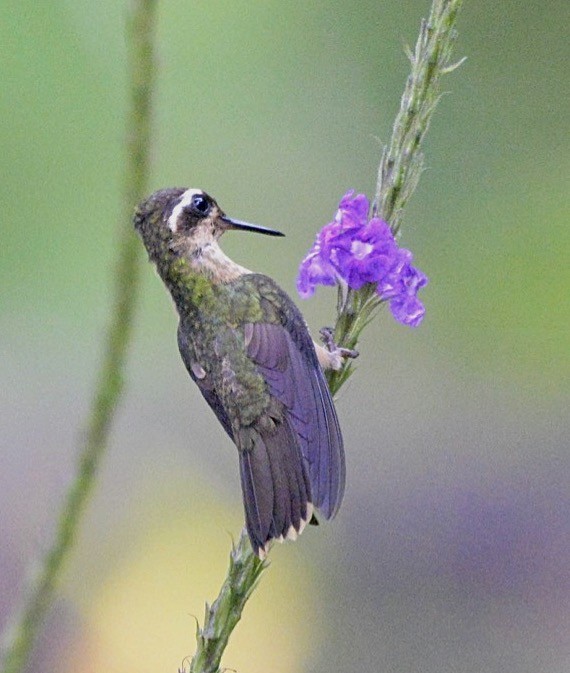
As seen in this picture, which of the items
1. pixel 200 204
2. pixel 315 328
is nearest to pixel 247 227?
pixel 200 204

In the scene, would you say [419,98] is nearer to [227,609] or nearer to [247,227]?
[247,227]

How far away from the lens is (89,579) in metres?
4.52

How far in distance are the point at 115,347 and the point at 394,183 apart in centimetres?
84

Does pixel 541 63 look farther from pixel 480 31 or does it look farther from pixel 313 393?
pixel 313 393

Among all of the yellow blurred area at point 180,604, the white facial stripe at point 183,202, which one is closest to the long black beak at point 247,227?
the white facial stripe at point 183,202

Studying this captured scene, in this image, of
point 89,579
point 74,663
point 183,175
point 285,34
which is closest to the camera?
point 74,663

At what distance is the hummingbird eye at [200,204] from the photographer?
2732mm

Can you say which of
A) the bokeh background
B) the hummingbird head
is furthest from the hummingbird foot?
the bokeh background

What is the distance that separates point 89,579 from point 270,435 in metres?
2.36

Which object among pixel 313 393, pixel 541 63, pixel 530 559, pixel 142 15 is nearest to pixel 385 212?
pixel 313 393

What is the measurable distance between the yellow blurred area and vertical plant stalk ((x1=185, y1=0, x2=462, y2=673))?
2.49 meters

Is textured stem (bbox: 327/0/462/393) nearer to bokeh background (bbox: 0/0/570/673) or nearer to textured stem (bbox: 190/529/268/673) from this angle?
textured stem (bbox: 190/529/268/673)

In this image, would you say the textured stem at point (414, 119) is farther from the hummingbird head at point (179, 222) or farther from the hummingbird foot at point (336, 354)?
the hummingbird head at point (179, 222)

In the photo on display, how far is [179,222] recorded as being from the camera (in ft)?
9.18
